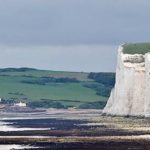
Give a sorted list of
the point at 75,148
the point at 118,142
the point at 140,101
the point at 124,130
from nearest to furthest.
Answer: the point at 75,148 < the point at 118,142 < the point at 124,130 < the point at 140,101

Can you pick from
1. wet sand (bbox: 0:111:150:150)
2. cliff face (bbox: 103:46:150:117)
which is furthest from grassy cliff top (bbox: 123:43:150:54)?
wet sand (bbox: 0:111:150:150)

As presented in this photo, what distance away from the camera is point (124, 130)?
114 m

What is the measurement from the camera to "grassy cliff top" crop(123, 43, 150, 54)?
161875mm

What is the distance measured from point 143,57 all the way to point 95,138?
57.1 meters

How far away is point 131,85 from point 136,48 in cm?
1064

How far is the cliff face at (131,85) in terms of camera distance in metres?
150

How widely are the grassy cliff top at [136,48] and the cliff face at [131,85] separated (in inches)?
38.0

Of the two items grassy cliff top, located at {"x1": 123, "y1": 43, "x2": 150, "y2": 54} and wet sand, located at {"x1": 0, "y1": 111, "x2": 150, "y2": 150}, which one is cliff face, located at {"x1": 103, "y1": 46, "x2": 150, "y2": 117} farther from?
wet sand, located at {"x1": 0, "y1": 111, "x2": 150, "y2": 150}

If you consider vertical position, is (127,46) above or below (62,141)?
above

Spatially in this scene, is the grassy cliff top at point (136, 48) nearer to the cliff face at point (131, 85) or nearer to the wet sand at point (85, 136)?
the cliff face at point (131, 85)

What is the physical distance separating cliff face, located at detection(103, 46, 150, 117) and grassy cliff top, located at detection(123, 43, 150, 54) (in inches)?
38.0

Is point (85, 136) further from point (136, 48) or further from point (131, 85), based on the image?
point (136, 48)

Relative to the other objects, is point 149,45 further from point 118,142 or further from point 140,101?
point 118,142

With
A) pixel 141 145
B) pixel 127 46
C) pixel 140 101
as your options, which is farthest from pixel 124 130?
pixel 127 46
